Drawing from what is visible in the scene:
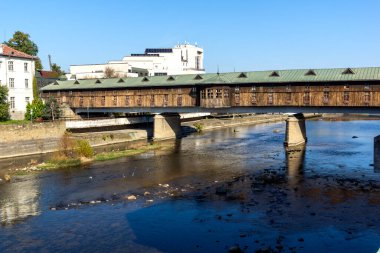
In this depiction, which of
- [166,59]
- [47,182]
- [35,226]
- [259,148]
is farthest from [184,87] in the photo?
[166,59]

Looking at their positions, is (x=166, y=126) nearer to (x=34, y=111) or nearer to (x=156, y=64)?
(x=34, y=111)

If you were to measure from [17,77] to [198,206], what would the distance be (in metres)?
48.1

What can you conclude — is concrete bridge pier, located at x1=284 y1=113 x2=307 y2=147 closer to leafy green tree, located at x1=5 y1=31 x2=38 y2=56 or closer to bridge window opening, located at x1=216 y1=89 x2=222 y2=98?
bridge window opening, located at x1=216 y1=89 x2=222 y2=98

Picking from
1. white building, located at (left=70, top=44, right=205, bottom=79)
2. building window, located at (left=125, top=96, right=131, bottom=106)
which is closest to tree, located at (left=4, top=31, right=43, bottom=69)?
white building, located at (left=70, top=44, right=205, bottom=79)

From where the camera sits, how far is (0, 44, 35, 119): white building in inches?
2422

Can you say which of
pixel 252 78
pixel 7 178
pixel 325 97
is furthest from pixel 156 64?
pixel 7 178

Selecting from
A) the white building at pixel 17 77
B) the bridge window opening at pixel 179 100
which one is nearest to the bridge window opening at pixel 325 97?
the bridge window opening at pixel 179 100

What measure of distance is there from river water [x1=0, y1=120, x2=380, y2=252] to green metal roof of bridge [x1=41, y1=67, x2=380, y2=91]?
1008 centimetres

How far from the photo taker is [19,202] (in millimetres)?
28703

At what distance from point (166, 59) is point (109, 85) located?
187 ft

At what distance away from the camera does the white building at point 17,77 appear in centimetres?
6153

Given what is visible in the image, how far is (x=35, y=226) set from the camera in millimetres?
23828

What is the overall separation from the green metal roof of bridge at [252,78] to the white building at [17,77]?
842cm

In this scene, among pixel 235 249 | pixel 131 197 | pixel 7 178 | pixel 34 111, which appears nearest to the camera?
pixel 235 249
